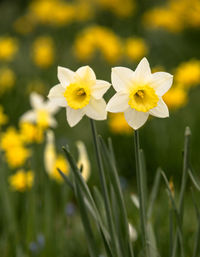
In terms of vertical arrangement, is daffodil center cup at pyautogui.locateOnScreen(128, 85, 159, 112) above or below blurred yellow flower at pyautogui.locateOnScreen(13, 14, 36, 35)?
below

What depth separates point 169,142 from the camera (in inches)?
104

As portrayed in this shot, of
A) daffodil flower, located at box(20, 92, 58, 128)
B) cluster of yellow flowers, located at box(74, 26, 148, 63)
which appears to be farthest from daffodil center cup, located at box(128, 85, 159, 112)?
cluster of yellow flowers, located at box(74, 26, 148, 63)

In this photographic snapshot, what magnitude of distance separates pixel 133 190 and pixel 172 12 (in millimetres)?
2593

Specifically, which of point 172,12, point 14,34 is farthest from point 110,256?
point 14,34

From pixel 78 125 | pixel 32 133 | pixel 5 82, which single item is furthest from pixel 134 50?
pixel 32 133

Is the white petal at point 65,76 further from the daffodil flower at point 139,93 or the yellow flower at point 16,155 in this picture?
the yellow flower at point 16,155

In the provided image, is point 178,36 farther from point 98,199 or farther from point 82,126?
point 98,199

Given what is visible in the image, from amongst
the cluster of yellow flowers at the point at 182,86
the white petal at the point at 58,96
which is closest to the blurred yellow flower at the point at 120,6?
the cluster of yellow flowers at the point at 182,86

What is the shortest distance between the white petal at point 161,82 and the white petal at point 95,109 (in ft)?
0.40

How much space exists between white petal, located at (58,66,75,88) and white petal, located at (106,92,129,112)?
12 cm

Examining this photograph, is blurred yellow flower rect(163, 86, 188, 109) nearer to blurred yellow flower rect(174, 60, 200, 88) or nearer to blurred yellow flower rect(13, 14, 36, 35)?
blurred yellow flower rect(174, 60, 200, 88)

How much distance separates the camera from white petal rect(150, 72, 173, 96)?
0.96 meters

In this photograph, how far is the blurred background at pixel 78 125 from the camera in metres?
1.58

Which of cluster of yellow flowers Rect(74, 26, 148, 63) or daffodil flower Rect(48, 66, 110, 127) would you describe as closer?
daffodil flower Rect(48, 66, 110, 127)
